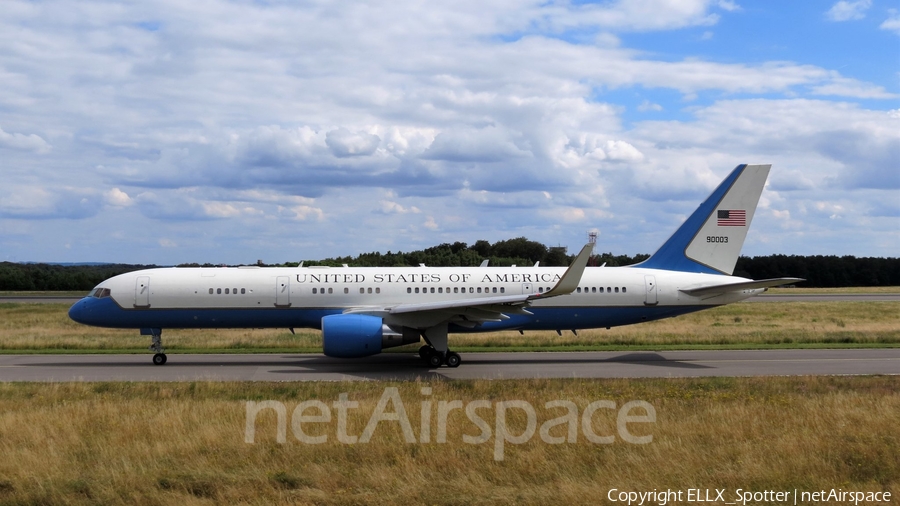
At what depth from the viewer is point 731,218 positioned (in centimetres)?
2848

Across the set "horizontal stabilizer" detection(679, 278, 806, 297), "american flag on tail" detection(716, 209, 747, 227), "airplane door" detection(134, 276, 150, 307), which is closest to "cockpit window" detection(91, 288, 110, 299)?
"airplane door" detection(134, 276, 150, 307)

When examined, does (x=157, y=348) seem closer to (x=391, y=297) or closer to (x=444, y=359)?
(x=391, y=297)

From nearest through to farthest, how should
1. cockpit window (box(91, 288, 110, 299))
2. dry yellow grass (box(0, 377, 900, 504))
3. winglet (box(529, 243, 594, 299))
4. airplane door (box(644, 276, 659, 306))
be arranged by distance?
1. dry yellow grass (box(0, 377, 900, 504))
2. winglet (box(529, 243, 594, 299))
3. cockpit window (box(91, 288, 110, 299))
4. airplane door (box(644, 276, 659, 306))

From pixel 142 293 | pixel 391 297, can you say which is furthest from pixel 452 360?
pixel 142 293

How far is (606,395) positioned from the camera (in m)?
16.8

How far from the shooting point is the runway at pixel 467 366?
2164 cm

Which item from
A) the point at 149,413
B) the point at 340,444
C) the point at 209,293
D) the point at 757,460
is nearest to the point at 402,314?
the point at 209,293

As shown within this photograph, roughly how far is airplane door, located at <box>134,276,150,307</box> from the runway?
6.53 feet

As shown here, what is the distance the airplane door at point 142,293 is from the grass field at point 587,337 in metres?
4.37

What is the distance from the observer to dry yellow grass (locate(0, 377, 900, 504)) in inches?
385

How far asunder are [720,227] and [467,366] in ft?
37.0

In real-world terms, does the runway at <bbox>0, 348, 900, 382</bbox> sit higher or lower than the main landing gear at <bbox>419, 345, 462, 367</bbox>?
lower

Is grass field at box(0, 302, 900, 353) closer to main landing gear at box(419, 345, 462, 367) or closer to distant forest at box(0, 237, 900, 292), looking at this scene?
main landing gear at box(419, 345, 462, 367)

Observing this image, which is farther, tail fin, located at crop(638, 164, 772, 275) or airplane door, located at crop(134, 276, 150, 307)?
tail fin, located at crop(638, 164, 772, 275)
